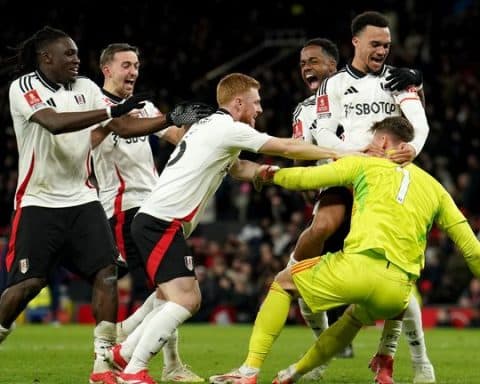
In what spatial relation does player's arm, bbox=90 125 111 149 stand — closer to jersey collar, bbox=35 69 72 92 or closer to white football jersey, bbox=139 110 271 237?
jersey collar, bbox=35 69 72 92

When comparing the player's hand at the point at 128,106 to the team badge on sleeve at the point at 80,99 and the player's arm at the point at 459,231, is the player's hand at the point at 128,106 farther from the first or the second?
the player's arm at the point at 459,231

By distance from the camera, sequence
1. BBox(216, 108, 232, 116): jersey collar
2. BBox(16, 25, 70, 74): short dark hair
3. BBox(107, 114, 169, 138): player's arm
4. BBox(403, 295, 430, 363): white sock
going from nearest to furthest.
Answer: BBox(216, 108, 232, 116): jersey collar, BBox(107, 114, 169, 138): player's arm, BBox(403, 295, 430, 363): white sock, BBox(16, 25, 70, 74): short dark hair

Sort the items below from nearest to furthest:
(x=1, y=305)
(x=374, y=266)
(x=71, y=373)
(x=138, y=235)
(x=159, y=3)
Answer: (x=374, y=266), (x=138, y=235), (x=1, y=305), (x=71, y=373), (x=159, y=3)

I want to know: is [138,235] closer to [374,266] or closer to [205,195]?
[205,195]

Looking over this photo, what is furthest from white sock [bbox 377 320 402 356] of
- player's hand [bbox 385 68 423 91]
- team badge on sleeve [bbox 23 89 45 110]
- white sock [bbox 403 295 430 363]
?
team badge on sleeve [bbox 23 89 45 110]

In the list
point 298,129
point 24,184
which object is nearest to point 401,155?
point 298,129

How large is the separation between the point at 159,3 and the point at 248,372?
78.0 ft

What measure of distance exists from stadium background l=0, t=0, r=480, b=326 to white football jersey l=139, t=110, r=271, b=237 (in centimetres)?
1178

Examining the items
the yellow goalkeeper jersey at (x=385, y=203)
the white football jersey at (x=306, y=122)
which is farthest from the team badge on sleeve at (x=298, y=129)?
the yellow goalkeeper jersey at (x=385, y=203)

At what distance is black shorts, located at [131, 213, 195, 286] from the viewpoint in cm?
788

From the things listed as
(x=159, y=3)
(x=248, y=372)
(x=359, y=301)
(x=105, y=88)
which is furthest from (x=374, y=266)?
(x=159, y=3)

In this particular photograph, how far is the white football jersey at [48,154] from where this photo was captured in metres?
8.88

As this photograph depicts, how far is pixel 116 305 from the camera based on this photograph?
8820mm

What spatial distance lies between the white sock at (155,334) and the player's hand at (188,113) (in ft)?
4.12
